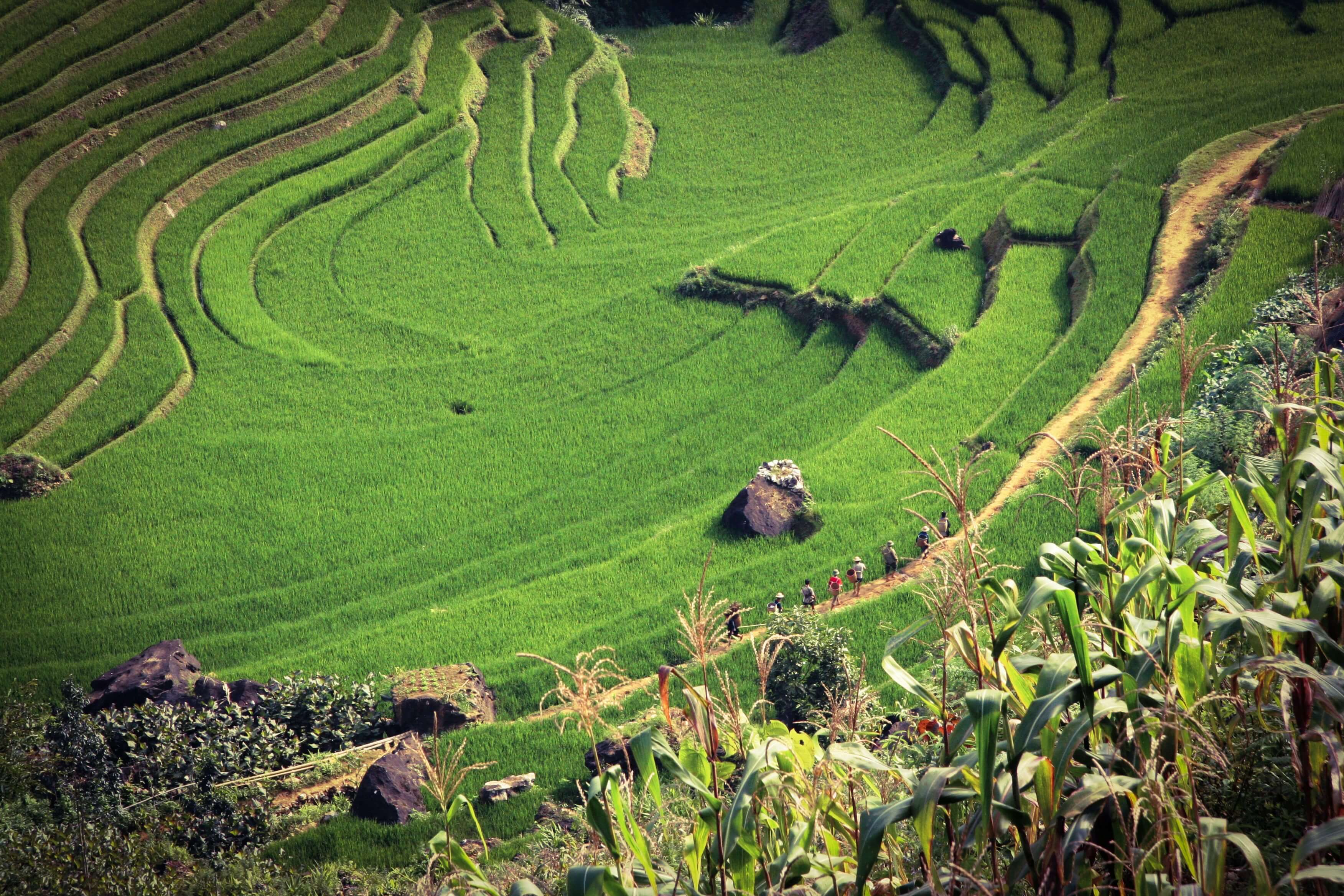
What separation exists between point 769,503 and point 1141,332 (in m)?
7.81

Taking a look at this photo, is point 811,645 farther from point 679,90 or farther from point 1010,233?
point 679,90

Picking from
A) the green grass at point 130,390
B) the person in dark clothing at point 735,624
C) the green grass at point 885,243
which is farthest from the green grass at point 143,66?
the person in dark clothing at point 735,624

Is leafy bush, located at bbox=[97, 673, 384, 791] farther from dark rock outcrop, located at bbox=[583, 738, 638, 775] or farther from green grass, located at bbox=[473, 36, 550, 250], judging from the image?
green grass, located at bbox=[473, 36, 550, 250]

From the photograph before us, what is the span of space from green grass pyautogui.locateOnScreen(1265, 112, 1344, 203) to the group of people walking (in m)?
10.3

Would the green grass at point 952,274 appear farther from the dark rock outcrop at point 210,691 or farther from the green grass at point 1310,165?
the dark rock outcrop at point 210,691

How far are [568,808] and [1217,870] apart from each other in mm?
9443

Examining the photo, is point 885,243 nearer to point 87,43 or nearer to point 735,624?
point 735,624

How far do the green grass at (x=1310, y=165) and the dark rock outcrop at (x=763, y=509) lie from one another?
11.6m

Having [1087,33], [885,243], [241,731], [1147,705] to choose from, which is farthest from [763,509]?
[1087,33]

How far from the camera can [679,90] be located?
108 ft

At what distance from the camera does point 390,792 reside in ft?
41.9

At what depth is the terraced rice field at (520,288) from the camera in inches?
703

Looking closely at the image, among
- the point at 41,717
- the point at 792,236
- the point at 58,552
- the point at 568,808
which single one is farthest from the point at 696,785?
the point at 792,236

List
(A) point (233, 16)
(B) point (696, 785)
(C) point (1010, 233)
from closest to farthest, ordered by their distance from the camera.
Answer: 1. (B) point (696, 785)
2. (C) point (1010, 233)
3. (A) point (233, 16)
